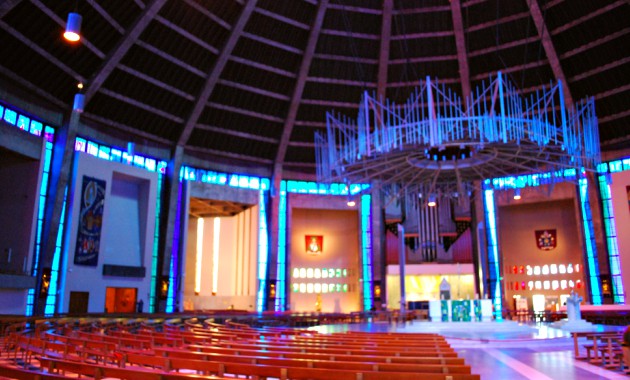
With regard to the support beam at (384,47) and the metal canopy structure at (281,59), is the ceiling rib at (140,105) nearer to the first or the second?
the metal canopy structure at (281,59)

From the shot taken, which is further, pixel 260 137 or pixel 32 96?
pixel 260 137

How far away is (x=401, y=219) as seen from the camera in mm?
36656

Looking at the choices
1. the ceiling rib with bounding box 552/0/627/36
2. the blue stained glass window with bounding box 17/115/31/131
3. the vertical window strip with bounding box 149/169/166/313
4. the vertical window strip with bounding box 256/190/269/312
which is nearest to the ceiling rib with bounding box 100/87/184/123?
the vertical window strip with bounding box 149/169/166/313

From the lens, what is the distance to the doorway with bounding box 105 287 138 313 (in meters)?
29.6

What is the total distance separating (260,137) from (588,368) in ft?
87.8

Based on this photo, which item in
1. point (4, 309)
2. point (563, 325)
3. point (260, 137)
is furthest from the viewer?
point (260, 137)

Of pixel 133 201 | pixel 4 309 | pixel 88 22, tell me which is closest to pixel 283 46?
pixel 88 22

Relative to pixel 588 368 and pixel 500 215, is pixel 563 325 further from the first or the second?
pixel 500 215

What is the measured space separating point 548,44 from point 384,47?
849 centimetres

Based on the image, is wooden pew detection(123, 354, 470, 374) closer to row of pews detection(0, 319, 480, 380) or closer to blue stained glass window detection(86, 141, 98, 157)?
row of pews detection(0, 319, 480, 380)

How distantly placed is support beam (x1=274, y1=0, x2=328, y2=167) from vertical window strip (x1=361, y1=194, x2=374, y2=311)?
270 inches

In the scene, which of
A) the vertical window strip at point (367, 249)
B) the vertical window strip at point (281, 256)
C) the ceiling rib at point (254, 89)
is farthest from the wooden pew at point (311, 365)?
the vertical window strip at point (367, 249)

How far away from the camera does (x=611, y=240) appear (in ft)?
101

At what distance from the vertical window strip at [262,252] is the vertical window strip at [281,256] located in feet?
3.05
